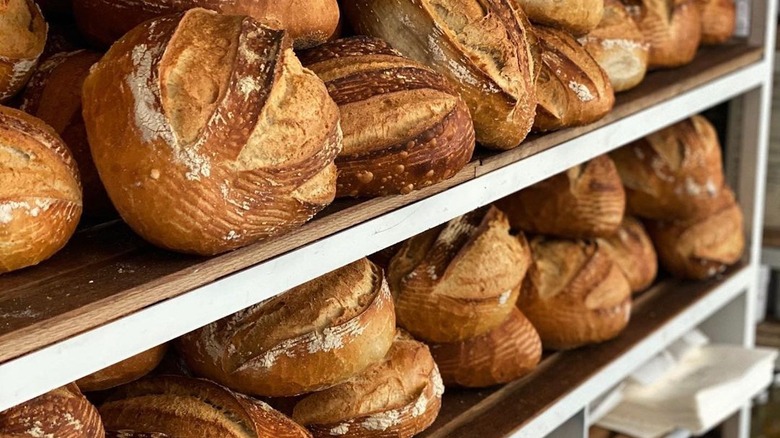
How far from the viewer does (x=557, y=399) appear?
2.14 metres

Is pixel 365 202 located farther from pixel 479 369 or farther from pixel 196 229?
pixel 479 369

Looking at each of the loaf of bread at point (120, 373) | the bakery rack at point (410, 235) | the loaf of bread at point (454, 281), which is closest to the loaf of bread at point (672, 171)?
the bakery rack at point (410, 235)

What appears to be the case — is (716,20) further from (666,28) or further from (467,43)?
(467,43)

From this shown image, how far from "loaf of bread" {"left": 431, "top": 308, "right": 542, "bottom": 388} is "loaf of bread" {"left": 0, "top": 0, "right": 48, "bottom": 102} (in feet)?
3.29

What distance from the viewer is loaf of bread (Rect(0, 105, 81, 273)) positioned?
1.22 metres

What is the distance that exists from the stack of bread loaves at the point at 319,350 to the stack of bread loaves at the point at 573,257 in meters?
0.71

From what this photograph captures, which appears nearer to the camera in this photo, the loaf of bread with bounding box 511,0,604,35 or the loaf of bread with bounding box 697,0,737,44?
the loaf of bread with bounding box 511,0,604,35

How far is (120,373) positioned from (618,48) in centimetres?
135

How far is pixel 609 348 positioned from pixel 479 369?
0.47 metres

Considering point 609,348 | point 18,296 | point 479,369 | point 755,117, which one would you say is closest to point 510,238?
point 479,369

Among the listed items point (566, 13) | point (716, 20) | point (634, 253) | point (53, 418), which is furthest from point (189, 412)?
point (716, 20)

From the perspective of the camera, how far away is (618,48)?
2.35 metres

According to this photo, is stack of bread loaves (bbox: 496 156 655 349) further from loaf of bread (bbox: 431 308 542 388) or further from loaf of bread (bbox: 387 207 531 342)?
loaf of bread (bbox: 387 207 531 342)

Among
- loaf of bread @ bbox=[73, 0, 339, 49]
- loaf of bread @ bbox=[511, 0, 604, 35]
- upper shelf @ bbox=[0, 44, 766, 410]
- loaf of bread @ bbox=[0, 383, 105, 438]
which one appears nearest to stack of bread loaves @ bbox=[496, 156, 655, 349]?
loaf of bread @ bbox=[511, 0, 604, 35]
